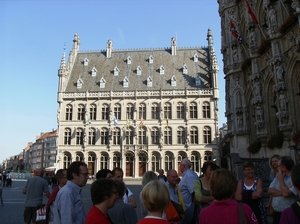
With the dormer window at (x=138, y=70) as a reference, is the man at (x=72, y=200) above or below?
below

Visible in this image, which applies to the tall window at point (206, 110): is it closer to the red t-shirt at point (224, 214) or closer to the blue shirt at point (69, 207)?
the blue shirt at point (69, 207)

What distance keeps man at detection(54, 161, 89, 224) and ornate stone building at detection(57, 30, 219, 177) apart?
32900mm

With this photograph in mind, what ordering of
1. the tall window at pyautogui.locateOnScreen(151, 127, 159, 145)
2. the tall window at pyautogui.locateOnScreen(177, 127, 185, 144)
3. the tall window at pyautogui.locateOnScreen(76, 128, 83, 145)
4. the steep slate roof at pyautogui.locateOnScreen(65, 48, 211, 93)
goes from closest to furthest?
the tall window at pyautogui.locateOnScreen(177, 127, 185, 144)
the tall window at pyautogui.locateOnScreen(151, 127, 159, 145)
the tall window at pyautogui.locateOnScreen(76, 128, 83, 145)
the steep slate roof at pyautogui.locateOnScreen(65, 48, 211, 93)

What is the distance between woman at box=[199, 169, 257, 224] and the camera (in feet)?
8.42

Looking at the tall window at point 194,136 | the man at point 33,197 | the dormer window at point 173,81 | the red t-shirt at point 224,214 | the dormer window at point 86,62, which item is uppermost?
the dormer window at point 86,62

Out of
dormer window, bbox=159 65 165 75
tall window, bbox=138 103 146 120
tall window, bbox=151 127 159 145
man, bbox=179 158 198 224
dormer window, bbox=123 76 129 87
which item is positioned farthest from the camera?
dormer window, bbox=159 65 165 75

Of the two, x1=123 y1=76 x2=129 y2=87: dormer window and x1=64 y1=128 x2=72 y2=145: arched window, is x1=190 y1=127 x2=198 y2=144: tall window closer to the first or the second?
x1=123 y1=76 x2=129 y2=87: dormer window

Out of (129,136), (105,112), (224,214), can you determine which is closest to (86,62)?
(105,112)

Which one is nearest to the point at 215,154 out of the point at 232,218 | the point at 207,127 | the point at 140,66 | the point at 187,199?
the point at 207,127

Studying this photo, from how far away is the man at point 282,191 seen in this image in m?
3.96

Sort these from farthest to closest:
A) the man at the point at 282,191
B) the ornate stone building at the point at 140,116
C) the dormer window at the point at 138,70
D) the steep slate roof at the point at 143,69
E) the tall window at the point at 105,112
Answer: the dormer window at the point at 138,70, the steep slate roof at the point at 143,69, the tall window at the point at 105,112, the ornate stone building at the point at 140,116, the man at the point at 282,191

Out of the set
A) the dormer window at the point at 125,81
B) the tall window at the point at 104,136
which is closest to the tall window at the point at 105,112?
the tall window at the point at 104,136

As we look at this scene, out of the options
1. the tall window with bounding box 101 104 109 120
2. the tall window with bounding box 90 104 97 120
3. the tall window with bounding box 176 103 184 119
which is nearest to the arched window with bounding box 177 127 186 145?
the tall window with bounding box 176 103 184 119

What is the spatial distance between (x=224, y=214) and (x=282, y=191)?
1861 millimetres
